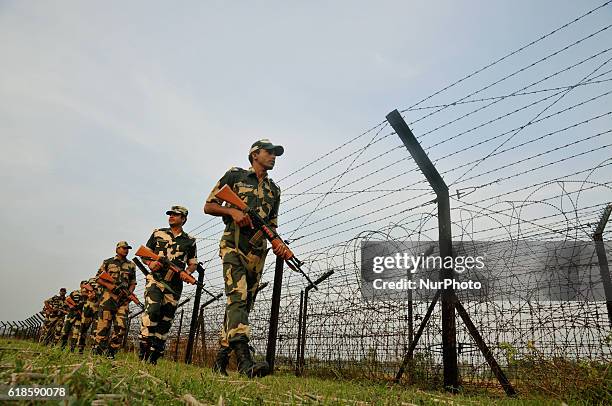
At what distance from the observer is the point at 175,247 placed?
605 cm

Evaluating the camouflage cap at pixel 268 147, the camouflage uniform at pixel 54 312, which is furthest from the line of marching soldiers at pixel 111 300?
the camouflage uniform at pixel 54 312

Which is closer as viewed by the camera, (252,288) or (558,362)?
(558,362)

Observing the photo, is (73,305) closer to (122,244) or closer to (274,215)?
(122,244)

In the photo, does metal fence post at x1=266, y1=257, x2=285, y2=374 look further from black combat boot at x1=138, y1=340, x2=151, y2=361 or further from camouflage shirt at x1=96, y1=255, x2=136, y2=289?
camouflage shirt at x1=96, y1=255, x2=136, y2=289

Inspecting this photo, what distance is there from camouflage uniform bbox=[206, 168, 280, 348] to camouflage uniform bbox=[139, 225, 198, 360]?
73.2 inches

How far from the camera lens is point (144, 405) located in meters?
1.13

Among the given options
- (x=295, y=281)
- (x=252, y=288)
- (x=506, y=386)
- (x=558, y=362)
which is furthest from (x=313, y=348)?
(x=558, y=362)

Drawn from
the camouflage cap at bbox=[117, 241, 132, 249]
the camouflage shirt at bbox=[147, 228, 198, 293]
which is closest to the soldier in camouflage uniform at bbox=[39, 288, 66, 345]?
the camouflage cap at bbox=[117, 241, 132, 249]

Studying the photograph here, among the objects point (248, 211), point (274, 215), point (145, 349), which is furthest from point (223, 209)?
point (145, 349)

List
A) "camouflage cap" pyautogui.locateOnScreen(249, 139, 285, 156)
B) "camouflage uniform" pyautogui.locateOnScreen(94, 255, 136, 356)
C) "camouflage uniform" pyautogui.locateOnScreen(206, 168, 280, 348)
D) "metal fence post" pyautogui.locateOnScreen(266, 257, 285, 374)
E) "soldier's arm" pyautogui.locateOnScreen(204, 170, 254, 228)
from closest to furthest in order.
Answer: "camouflage uniform" pyautogui.locateOnScreen(206, 168, 280, 348) → "soldier's arm" pyautogui.locateOnScreen(204, 170, 254, 228) → "camouflage cap" pyautogui.locateOnScreen(249, 139, 285, 156) → "metal fence post" pyautogui.locateOnScreen(266, 257, 285, 374) → "camouflage uniform" pyautogui.locateOnScreen(94, 255, 136, 356)

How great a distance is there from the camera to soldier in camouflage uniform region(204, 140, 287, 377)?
3448 mm

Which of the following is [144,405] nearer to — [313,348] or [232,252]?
[232,252]

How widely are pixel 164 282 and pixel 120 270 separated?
10.9 feet

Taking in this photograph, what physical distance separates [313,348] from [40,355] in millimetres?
4067
